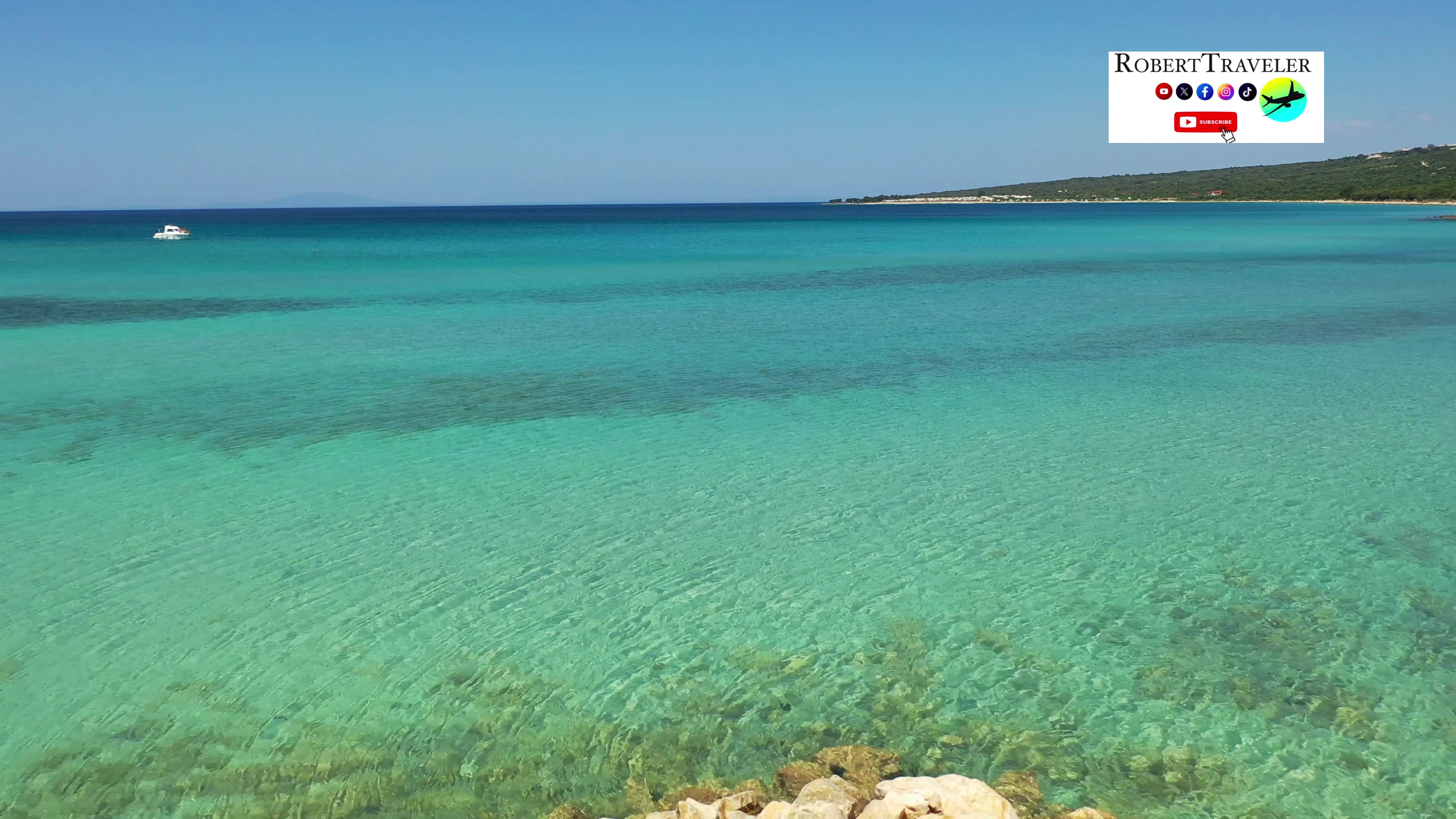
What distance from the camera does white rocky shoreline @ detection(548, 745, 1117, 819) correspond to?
4641 mm

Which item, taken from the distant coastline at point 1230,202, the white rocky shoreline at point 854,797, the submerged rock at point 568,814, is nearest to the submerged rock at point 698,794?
the white rocky shoreline at point 854,797

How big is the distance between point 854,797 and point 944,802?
511 millimetres

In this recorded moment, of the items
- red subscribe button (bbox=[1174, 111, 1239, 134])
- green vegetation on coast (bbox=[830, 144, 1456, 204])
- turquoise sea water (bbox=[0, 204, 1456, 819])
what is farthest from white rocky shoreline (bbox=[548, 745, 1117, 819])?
green vegetation on coast (bbox=[830, 144, 1456, 204])

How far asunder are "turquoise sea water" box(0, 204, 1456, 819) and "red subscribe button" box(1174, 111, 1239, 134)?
2432 centimetres

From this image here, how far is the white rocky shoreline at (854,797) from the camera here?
464 centimetres

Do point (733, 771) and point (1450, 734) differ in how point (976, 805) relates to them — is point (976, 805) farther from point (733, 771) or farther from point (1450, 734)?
Result: point (1450, 734)

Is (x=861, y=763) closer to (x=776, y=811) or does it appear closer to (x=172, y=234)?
(x=776, y=811)

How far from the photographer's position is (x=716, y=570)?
824 cm

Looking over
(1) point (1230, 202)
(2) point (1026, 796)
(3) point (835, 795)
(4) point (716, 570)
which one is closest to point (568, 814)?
(3) point (835, 795)

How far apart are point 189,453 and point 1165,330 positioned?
1815 cm

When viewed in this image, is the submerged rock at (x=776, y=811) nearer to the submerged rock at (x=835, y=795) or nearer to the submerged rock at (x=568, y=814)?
the submerged rock at (x=835, y=795)

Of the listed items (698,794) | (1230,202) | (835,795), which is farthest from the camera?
(1230,202)

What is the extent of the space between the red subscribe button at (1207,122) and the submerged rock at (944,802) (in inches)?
1656

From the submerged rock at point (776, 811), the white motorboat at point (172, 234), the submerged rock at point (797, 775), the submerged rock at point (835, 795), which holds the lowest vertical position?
the submerged rock at point (797, 775)
